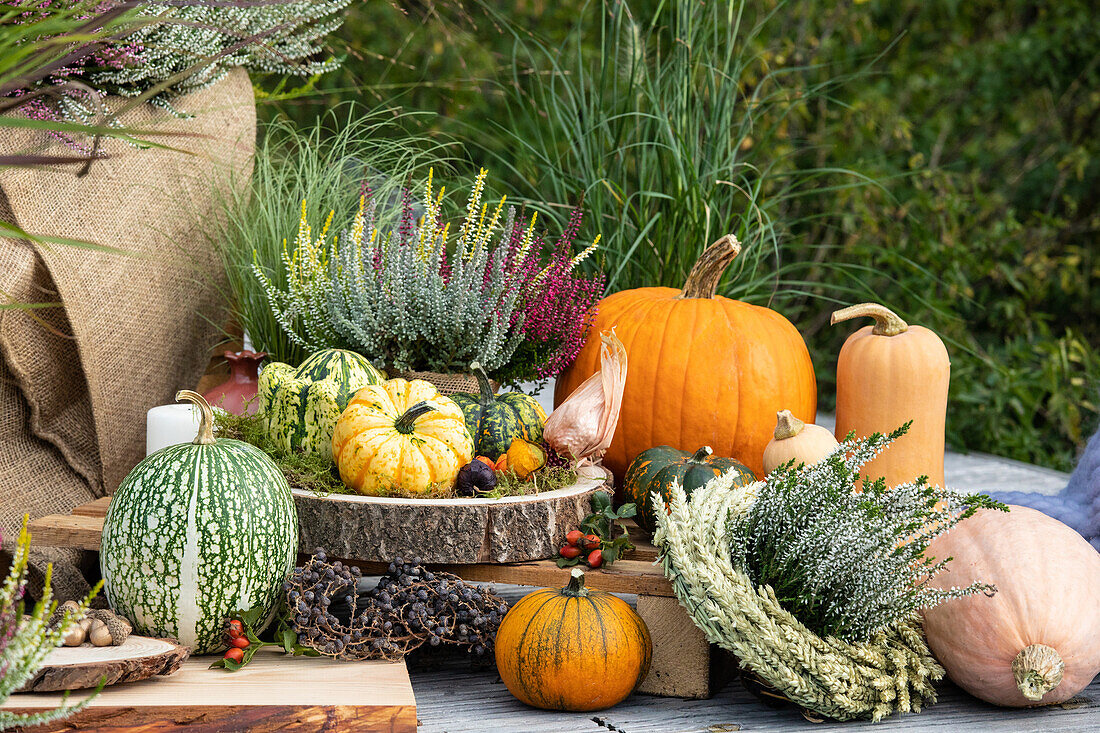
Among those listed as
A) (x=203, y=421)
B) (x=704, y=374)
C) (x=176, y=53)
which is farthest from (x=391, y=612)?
(x=176, y=53)

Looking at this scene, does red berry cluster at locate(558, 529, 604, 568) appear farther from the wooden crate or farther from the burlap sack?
the burlap sack

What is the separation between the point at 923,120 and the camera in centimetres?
567

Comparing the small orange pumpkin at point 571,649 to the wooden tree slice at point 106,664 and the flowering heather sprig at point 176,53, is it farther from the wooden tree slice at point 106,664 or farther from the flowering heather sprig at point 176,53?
the flowering heather sprig at point 176,53

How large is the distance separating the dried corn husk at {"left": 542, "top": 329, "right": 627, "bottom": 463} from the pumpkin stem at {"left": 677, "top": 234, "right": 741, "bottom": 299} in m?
0.39

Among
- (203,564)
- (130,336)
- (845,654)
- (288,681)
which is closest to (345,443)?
(203,564)

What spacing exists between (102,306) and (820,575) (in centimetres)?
166

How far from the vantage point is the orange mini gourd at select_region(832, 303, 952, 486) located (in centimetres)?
216

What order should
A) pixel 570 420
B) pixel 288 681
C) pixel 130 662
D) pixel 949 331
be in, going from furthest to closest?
pixel 949 331
pixel 570 420
pixel 288 681
pixel 130 662

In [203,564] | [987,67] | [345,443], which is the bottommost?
[203,564]

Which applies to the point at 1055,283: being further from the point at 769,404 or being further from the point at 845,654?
the point at 845,654

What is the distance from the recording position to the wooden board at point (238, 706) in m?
1.46

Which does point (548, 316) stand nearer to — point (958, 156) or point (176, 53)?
point (176, 53)

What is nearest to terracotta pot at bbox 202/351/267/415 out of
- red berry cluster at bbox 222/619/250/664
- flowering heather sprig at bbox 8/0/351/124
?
flowering heather sprig at bbox 8/0/351/124

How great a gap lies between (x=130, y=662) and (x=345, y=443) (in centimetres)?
56
